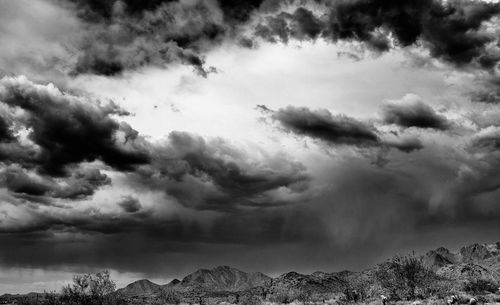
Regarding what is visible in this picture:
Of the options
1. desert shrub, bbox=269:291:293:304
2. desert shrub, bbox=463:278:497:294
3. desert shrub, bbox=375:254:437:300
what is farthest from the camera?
desert shrub, bbox=269:291:293:304

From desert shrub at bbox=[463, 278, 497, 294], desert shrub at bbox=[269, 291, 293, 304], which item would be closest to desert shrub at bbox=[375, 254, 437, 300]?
desert shrub at bbox=[463, 278, 497, 294]

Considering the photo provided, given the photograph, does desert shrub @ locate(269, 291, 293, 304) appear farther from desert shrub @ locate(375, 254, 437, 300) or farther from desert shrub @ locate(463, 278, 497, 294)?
desert shrub @ locate(463, 278, 497, 294)

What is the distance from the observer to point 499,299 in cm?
4347

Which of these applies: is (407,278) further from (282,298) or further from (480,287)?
(282,298)

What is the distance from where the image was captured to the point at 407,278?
209 feet

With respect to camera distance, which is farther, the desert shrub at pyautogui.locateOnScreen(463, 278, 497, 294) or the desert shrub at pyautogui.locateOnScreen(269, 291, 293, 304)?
the desert shrub at pyautogui.locateOnScreen(269, 291, 293, 304)

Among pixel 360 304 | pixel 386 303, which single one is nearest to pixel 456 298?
pixel 386 303

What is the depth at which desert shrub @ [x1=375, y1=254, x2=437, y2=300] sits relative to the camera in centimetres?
6303

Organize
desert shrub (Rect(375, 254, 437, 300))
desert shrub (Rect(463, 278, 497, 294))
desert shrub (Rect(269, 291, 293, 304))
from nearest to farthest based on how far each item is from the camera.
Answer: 1. desert shrub (Rect(463, 278, 497, 294))
2. desert shrub (Rect(375, 254, 437, 300))
3. desert shrub (Rect(269, 291, 293, 304))

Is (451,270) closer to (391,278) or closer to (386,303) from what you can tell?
(391,278)

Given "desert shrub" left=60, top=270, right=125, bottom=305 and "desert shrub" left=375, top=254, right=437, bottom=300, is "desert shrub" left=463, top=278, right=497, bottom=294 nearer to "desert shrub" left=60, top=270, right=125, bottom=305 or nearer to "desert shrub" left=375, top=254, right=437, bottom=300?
"desert shrub" left=375, top=254, right=437, bottom=300

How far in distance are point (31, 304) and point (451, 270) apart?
16863cm

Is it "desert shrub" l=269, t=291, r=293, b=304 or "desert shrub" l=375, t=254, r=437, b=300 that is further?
"desert shrub" l=269, t=291, r=293, b=304

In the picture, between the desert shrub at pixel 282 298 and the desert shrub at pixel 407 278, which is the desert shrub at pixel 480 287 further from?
the desert shrub at pixel 282 298
